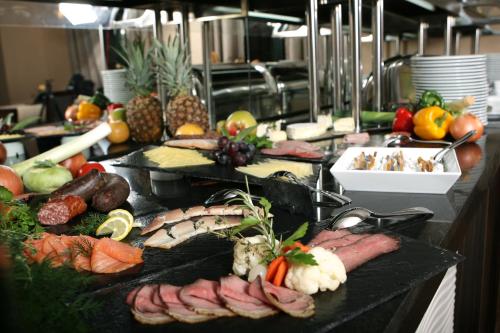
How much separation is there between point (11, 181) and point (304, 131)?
1007 millimetres

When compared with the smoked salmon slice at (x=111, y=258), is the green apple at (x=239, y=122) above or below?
above

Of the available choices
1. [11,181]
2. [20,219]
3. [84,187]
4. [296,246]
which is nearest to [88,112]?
[11,181]

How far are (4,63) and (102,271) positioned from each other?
7.39 metres

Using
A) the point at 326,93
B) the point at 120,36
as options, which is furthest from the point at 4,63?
the point at 326,93

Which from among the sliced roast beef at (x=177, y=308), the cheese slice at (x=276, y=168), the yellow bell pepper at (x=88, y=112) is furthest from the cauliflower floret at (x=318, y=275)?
the yellow bell pepper at (x=88, y=112)

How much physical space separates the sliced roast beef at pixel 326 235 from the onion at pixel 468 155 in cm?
71

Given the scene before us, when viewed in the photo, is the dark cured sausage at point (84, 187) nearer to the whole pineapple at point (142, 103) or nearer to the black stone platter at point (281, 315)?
the black stone platter at point (281, 315)

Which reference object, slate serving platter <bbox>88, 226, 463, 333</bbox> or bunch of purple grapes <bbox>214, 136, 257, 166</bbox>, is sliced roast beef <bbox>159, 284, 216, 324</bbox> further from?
bunch of purple grapes <bbox>214, 136, 257, 166</bbox>

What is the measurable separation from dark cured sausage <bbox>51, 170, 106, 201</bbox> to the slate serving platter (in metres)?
0.42

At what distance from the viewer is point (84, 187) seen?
1206mm

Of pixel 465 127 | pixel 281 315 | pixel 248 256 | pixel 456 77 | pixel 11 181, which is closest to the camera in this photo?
pixel 281 315

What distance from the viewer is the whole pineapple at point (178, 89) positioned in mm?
2102

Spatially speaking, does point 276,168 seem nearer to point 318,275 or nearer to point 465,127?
point 318,275

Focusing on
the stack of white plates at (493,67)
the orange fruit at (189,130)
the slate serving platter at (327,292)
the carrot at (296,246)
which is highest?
the stack of white plates at (493,67)
